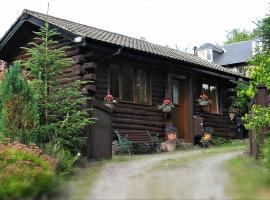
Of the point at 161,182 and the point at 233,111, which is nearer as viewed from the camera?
the point at 161,182

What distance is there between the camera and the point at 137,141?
18.2m

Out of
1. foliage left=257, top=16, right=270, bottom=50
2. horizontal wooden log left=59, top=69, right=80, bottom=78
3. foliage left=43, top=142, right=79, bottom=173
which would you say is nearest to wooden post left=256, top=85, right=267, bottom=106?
foliage left=43, top=142, right=79, bottom=173

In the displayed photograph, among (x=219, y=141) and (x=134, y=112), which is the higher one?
(x=134, y=112)

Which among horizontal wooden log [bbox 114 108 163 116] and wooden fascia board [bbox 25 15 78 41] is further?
horizontal wooden log [bbox 114 108 163 116]

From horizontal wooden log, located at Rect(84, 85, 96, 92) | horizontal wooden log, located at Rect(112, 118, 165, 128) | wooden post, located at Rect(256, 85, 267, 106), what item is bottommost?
horizontal wooden log, located at Rect(112, 118, 165, 128)

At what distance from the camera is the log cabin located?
1736cm

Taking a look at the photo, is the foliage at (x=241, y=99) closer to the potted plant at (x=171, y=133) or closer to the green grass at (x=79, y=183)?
the potted plant at (x=171, y=133)

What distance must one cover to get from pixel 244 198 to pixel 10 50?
51.0 feet

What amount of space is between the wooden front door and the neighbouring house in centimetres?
2809

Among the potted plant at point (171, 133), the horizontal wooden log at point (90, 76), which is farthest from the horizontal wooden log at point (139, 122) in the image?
the horizontal wooden log at point (90, 76)

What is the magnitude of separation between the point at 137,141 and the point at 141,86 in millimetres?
2370

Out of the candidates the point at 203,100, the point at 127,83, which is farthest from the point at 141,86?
the point at 203,100

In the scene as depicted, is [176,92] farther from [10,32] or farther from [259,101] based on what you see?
[259,101]

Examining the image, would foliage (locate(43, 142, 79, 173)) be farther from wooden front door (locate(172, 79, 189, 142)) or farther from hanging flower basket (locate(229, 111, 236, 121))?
hanging flower basket (locate(229, 111, 236, 121))
